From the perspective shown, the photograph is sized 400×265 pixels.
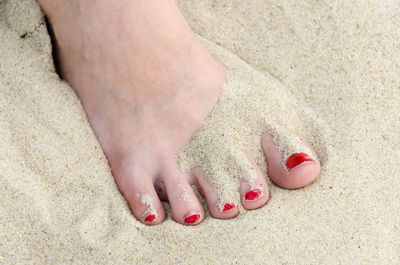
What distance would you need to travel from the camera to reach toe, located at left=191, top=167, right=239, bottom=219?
4.03 feet

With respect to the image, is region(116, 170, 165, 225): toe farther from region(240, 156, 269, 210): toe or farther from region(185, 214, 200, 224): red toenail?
region(240, 156, 269, 210): toe

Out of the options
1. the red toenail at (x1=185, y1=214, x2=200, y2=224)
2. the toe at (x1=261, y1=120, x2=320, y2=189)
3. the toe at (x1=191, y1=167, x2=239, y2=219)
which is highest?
the toe at (x1=261, y1=120, x2=320, y2=189)

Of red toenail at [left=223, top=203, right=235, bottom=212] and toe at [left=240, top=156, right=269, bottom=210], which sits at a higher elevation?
toe at [left=240, top=156, right=269, bottom=210]

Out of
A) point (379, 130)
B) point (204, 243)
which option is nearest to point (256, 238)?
point (204, 243)

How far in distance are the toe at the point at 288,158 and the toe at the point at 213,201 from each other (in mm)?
146

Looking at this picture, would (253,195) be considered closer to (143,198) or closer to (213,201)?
(213,201)

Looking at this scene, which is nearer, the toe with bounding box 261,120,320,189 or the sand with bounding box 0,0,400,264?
the sand with bounding box 0,0,400,264

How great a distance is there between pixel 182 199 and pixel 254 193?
7.8 inches

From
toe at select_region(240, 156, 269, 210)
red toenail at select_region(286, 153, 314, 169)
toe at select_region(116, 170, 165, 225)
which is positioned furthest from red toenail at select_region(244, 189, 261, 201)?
toe at select_region(116, 170, 165, 225)

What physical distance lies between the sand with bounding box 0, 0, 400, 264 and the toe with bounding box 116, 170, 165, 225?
26 mm

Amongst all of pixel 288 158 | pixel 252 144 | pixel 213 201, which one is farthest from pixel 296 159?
pixel 213 201

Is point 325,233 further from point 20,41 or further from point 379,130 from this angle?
point 20,41

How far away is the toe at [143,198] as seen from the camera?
124cm

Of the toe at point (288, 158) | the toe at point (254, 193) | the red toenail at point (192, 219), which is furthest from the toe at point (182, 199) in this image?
the toe at point (288, 158)
